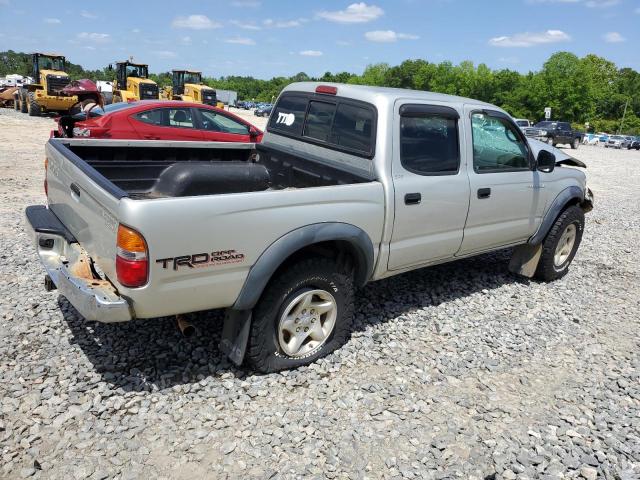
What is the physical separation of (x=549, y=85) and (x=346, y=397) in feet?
238

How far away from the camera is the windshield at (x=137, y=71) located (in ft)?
88.9

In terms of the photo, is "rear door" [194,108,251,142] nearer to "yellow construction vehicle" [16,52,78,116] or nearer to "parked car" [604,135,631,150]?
"yellow construction vehicle" [16,52,78,116]

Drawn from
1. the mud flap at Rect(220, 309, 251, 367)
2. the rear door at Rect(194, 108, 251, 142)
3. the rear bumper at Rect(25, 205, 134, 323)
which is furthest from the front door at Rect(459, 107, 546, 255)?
the rear door at Rect(194, 108, 251, 142)

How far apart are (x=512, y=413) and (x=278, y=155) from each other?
2.97 meters

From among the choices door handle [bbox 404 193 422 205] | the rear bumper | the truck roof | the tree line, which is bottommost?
the rear bumper

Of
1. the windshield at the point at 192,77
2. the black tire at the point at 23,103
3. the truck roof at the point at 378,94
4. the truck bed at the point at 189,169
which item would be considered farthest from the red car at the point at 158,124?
the windshield at the point at 192,77

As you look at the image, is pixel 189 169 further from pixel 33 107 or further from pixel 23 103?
pixel 23 103

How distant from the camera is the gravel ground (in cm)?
282

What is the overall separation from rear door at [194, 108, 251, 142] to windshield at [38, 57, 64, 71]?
19765mm

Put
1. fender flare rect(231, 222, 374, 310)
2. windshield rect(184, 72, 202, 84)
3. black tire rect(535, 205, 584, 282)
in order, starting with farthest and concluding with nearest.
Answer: windshield rect(184, 72, 202, 84) → black tire rect(535, 205, 584, 282) → fender flare rect(231, 222, 374, 310)

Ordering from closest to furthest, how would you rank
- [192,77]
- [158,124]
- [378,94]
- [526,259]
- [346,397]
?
[346,397] < [378,94] < [526,259] < [158,124] < [192,77]

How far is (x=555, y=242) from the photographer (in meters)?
5.59

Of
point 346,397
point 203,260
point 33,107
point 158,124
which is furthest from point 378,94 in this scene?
point 33,107

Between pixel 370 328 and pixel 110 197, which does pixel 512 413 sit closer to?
pixel 370 328
